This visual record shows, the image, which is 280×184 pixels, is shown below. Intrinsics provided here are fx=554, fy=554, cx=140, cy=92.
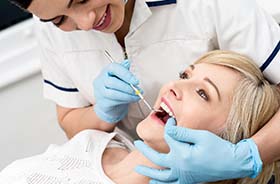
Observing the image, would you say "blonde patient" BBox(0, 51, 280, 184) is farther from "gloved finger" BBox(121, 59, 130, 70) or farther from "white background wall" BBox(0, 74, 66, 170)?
"white background wall" BBox(0, 74, 66, 170)

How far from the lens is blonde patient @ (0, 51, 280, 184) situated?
1539mm

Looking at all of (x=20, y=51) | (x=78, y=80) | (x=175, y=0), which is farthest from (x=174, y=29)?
(x=20, y=51)

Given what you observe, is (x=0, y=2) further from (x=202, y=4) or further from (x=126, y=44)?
(x=202, y=4)

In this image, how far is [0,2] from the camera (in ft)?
7.63

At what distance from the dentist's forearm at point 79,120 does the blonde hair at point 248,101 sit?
45cm

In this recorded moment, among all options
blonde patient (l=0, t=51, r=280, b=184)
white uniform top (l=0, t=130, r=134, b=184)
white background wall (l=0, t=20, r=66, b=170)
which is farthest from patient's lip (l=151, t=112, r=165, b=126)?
white background wall (l=0, t=20, r=66, b=170)

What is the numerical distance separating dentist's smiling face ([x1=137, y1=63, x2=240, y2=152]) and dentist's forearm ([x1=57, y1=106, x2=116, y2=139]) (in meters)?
0.34

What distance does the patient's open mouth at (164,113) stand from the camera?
155cm

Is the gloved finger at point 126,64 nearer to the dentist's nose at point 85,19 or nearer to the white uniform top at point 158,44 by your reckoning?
the white uniform top at point 158,44

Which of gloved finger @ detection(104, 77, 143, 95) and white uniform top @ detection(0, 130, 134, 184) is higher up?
gloved finger @ detection(104, 77, 143, 95)

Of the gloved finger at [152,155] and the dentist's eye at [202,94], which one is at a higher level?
the dentist's eye at [202,94]

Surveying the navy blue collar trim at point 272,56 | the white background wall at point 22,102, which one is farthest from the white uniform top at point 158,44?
the white background wall at point 22,102

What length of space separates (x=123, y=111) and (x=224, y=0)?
49 centimetres

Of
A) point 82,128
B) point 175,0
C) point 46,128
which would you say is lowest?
point 46,128
